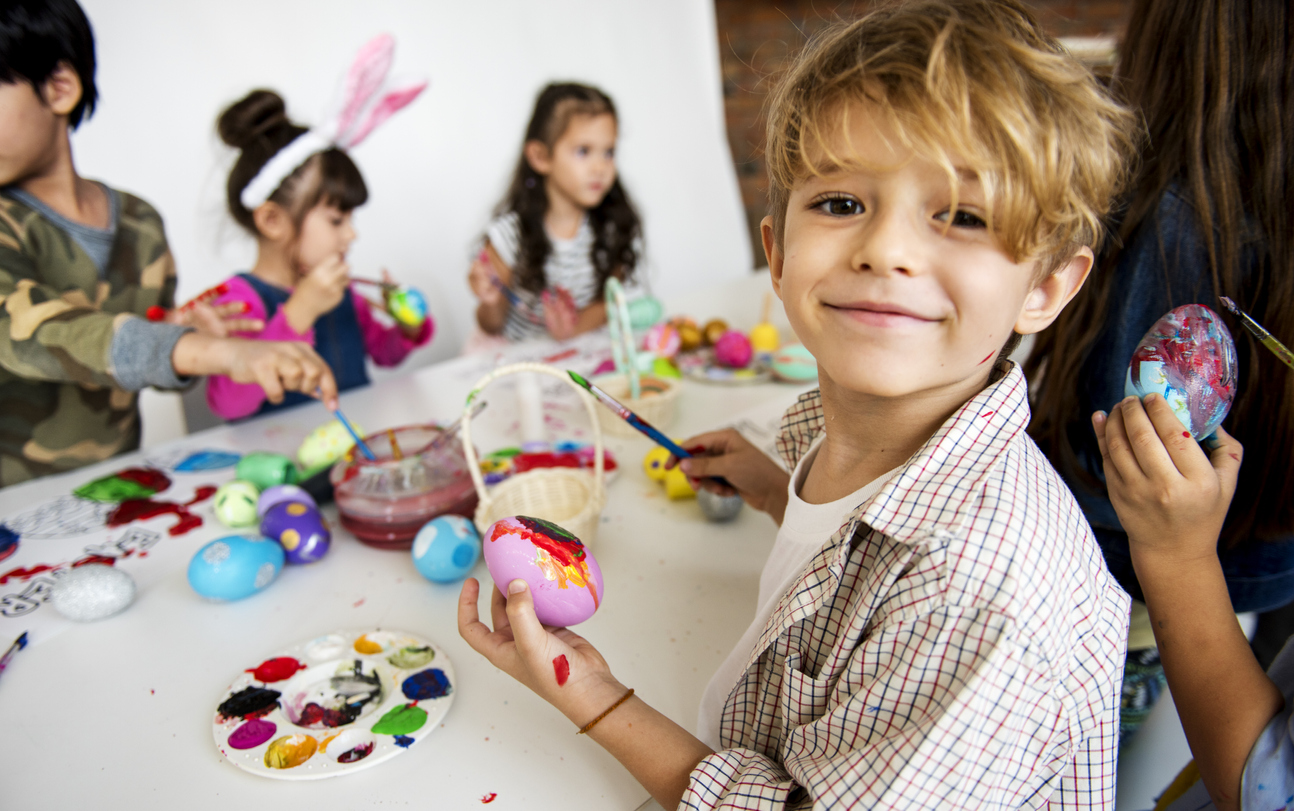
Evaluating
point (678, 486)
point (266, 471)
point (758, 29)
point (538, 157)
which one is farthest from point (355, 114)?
point (758, 29)

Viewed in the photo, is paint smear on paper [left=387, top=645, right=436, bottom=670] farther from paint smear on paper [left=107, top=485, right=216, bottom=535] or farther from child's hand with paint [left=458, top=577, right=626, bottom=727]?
paint smear on paper [left=107, top=485, right=216, bottom=535]

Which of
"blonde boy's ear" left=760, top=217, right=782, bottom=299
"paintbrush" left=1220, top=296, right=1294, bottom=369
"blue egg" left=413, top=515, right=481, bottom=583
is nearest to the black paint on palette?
"blue egg" left=413, top=515, right=481, bottom=583

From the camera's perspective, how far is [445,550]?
101cm

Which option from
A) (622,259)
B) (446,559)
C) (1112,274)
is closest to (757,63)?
(622,259)

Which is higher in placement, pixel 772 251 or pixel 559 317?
pixel 772 251

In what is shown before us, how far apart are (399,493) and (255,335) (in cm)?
98

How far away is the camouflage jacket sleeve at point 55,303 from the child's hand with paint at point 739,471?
3.50 ft

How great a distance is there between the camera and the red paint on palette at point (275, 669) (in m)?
0.85

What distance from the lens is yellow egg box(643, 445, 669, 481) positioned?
128 cm

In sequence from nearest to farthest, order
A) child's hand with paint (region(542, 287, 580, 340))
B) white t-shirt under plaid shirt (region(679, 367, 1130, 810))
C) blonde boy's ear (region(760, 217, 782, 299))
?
white t-shirt under plaid shirt (region(679, 367, 1130, 810)), blonde boy's ear (region(760, 217, 782, 299)), child's hand with paint (region(542, 287, 580, 340))

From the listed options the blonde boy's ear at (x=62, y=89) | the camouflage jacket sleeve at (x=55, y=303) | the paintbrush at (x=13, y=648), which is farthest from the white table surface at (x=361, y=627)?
the blonde boy's ear at (x=62, y=89)

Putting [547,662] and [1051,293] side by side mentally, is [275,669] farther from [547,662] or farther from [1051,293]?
[1051,293]

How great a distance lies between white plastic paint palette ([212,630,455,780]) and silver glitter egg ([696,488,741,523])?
46cm

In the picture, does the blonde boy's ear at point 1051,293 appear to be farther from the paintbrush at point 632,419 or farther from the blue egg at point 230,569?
the blue egg at point 230,569
